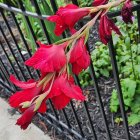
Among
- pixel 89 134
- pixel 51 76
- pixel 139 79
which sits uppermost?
pixel 51 76

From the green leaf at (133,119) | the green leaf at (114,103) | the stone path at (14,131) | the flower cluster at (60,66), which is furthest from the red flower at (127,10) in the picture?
the stone path at (14,131)

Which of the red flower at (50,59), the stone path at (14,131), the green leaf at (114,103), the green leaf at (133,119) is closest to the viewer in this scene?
the red flower at (50,59)

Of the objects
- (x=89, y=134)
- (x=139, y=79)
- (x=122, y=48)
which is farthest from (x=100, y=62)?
(x=89, y=134)

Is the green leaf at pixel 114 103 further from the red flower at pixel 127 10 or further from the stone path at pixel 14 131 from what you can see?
the red flower at pixel 127 10

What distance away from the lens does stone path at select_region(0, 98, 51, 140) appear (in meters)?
2.45

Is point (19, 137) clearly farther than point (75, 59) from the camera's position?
Yes

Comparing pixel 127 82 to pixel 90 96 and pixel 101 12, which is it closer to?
pixel 90 96

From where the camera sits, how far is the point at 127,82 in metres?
2.20

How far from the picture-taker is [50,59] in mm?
439

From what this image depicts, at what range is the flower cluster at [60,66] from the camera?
0.44m

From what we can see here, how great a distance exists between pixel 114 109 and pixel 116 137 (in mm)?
211

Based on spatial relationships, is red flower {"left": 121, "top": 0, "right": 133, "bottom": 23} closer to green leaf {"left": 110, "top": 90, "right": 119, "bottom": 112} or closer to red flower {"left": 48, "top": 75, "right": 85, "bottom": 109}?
red flower {"left": 48, "top": 75, "right": 85, "bottom": 109}

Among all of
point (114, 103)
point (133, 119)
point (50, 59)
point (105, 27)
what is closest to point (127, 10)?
point (105, 27)

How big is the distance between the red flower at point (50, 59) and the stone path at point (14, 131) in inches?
79.1
